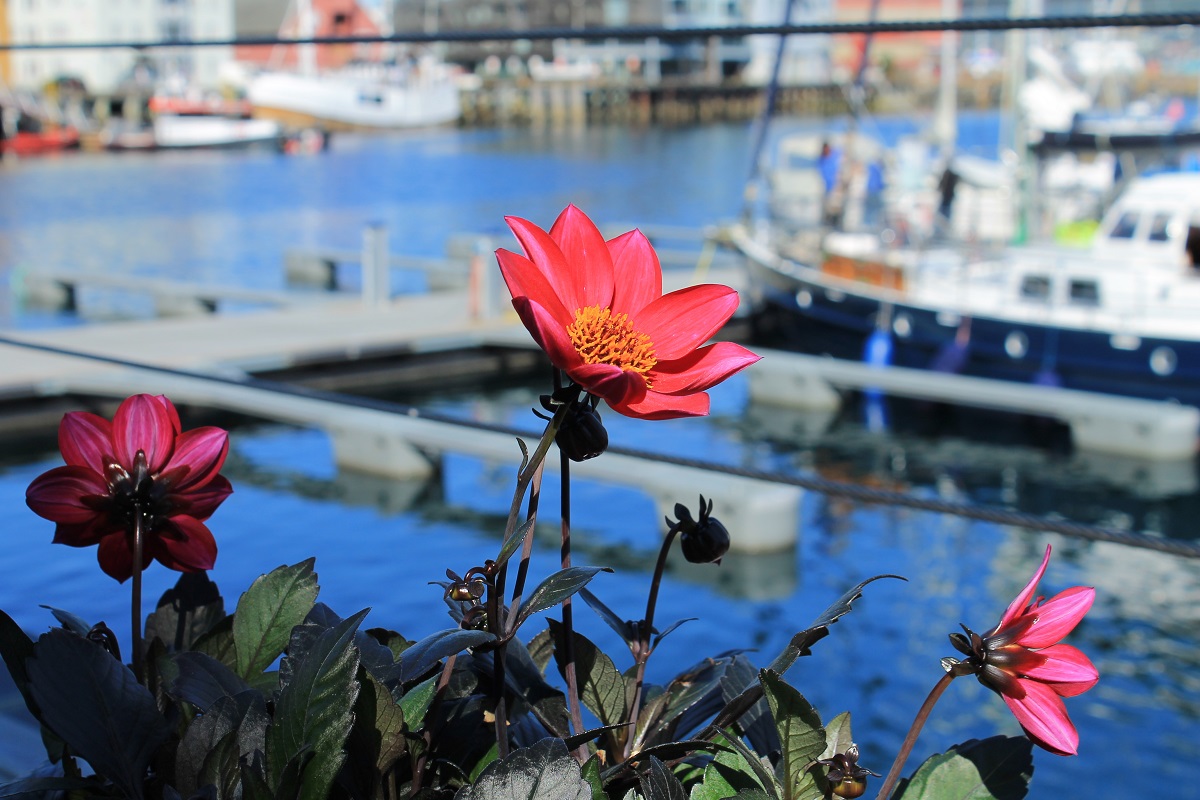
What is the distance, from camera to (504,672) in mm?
1285

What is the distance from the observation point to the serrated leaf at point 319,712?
1.08 metres

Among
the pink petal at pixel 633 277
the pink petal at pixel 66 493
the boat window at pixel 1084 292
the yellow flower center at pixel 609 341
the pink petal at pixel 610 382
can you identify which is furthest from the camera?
the boat window at pixel 1084 292

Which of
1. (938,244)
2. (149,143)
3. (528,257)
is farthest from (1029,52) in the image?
(149,143)

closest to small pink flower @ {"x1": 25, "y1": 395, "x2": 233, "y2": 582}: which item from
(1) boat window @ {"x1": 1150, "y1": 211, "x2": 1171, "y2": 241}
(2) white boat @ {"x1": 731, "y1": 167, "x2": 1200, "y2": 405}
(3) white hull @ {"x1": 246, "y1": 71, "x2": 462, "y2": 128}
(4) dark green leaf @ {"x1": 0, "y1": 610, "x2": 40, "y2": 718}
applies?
(4) dark green leaf @ {"x1": 0, "y1": 610, "x2": 40, "y2": 718}

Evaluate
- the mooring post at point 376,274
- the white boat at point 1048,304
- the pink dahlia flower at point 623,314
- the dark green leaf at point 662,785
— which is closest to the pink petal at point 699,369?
the pink dahlia flower at point 623,314

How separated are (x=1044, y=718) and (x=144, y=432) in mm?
921

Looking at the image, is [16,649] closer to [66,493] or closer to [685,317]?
[66,493]

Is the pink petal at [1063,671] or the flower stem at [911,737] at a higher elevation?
the pink petal at [1063,671]

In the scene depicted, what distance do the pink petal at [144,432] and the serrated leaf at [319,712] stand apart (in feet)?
1.29

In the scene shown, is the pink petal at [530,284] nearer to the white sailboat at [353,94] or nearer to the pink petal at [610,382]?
the pink petal at [610,382]

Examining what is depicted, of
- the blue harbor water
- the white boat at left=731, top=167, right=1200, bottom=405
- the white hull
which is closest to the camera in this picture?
the blue harbor water

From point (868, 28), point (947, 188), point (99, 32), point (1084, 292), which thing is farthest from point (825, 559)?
point (99, 32)

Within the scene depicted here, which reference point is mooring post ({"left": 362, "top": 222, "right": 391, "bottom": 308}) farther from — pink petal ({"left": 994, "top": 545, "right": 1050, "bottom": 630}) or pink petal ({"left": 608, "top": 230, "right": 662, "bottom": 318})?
pink petal ({"left": 994, "top": 545, "right": 1050, "bottom": 630})

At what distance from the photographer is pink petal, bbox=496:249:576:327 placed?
3.70 feet
